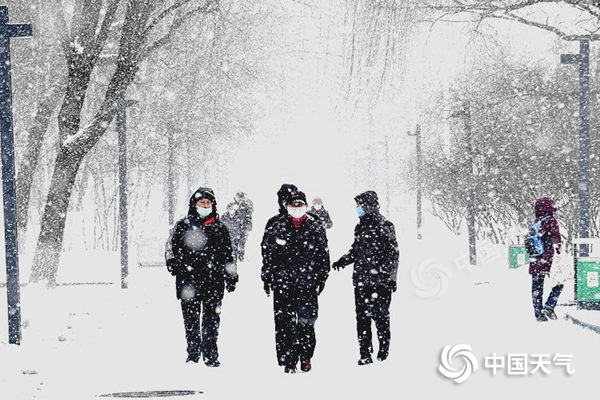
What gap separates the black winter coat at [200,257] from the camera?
930cm

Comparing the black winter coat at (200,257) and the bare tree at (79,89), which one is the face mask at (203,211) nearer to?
the black winter coat at (200,257)

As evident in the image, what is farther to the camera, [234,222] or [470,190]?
[470,190]

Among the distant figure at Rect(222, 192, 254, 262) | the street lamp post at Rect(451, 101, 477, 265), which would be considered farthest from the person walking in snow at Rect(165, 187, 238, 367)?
the street lamp post at Rect(451, 101, 477, 265)

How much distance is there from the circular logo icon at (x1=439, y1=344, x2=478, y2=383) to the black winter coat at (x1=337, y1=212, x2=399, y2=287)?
1.03m

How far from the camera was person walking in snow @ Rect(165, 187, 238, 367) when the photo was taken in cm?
930

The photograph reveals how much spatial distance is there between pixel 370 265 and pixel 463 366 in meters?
1.42

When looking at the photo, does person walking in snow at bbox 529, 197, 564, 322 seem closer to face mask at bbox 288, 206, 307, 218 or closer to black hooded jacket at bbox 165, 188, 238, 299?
face mask at bbox 288, 206, 307, 218

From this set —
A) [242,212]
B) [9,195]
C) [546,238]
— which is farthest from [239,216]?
[9,195]

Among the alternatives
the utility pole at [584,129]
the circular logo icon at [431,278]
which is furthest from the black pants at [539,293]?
the circular logo icon at [431,278]

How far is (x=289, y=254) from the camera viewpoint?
890cm

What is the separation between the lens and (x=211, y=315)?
9391 mm

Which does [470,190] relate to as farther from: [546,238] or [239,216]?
[546,238]

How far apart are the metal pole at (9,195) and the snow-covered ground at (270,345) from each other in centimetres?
38

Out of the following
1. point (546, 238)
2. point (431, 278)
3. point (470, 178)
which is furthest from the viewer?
point (470, 178)
